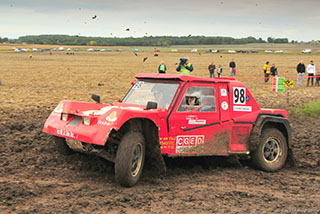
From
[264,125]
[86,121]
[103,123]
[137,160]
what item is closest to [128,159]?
[137,160]

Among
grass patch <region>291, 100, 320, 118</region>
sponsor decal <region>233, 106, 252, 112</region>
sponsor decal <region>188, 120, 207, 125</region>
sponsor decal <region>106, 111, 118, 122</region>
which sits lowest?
grass patch <region>291, 100, 320, 118</region>

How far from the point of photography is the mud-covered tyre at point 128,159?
6.11m

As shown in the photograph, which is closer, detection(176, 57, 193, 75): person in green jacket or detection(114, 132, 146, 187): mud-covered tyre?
detection(114, 132, 146, 187): mud-covered tyre

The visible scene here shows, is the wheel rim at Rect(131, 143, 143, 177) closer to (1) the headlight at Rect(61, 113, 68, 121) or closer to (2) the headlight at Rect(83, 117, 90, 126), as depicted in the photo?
(2) the headlight at Rect(83, 117, 90, 126)

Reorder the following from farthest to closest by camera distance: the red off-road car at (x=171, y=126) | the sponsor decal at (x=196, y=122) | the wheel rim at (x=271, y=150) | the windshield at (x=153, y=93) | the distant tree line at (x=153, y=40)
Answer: the distant tree line at (x=153, y=40)
the wheel rim at (x=271, y=150)
the windshield at (x=153, y=93)
the sponsor decal at (x=196, y=122)
the red off-road car at (x=171, y=126)

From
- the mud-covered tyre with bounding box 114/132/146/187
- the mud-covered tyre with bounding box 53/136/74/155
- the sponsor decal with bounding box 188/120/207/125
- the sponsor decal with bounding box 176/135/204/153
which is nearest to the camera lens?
the mud-covered tyre with bounding box 114/132/146/187

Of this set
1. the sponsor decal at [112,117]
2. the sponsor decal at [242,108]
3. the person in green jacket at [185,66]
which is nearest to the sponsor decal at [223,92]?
the sponsor decal at [242,108]

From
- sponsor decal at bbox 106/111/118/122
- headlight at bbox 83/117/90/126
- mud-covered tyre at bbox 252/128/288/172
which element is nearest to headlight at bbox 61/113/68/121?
headlight at bbox 83/117/90/126

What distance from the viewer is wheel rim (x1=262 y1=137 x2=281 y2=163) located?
327 inches

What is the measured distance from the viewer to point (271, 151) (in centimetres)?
838

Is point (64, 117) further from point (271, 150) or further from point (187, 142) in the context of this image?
point (271, 150)

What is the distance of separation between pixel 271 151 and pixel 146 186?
3040mm

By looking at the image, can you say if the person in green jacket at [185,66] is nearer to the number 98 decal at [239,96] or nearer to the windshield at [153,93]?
the number 98 decal at [239,96]

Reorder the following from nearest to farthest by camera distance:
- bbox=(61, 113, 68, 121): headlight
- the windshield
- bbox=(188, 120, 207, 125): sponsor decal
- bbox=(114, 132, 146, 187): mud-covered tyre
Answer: bbox=(114, 132, 146, 187): mud-covered tyre → bbox=(61, 113, 68, 121): headlight → bbox=(188, 120, 207, 125): sponsor decal → the windshield
